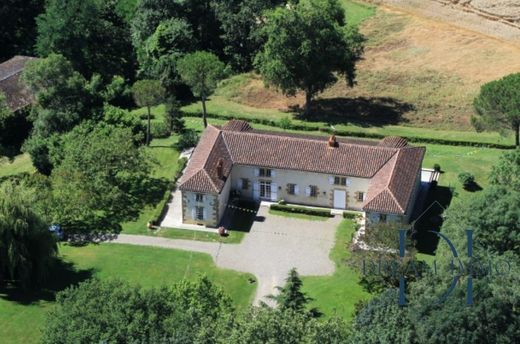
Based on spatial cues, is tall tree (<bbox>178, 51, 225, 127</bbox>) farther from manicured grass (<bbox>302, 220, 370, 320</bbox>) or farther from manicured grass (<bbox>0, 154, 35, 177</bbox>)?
manicured grass (<bbox>302, 220, 370, 320</bbox>)

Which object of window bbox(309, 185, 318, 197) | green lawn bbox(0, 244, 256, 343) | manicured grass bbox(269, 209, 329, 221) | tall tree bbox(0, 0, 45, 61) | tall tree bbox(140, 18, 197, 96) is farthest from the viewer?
tall tree bbox(0, 0, 45, 61)

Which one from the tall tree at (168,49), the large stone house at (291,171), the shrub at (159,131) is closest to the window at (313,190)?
the large stone house at (291,171)

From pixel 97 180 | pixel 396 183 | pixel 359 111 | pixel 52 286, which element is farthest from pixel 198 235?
pixel 359 111

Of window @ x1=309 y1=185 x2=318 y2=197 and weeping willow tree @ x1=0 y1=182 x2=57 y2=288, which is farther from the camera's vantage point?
window @ x1=309 y1=185 x2=318 y2=197

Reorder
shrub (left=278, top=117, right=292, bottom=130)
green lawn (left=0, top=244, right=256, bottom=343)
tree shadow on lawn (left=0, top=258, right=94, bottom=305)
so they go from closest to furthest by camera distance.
→ green lawn (left=0, top=244, right=256, bottom=343)
tree shadow on lawn (left=0, top=258, right=94, bottom=305)
shrub (left=278, top=117, right=292, bottom=130)

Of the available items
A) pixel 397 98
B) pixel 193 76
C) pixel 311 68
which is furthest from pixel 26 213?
pixel 397 98

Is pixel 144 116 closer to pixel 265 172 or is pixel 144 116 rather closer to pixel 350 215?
pixel 265 172

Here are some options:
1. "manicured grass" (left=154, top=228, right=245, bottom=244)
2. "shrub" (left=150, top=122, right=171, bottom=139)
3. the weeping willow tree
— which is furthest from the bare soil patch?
the weeping willow tree
